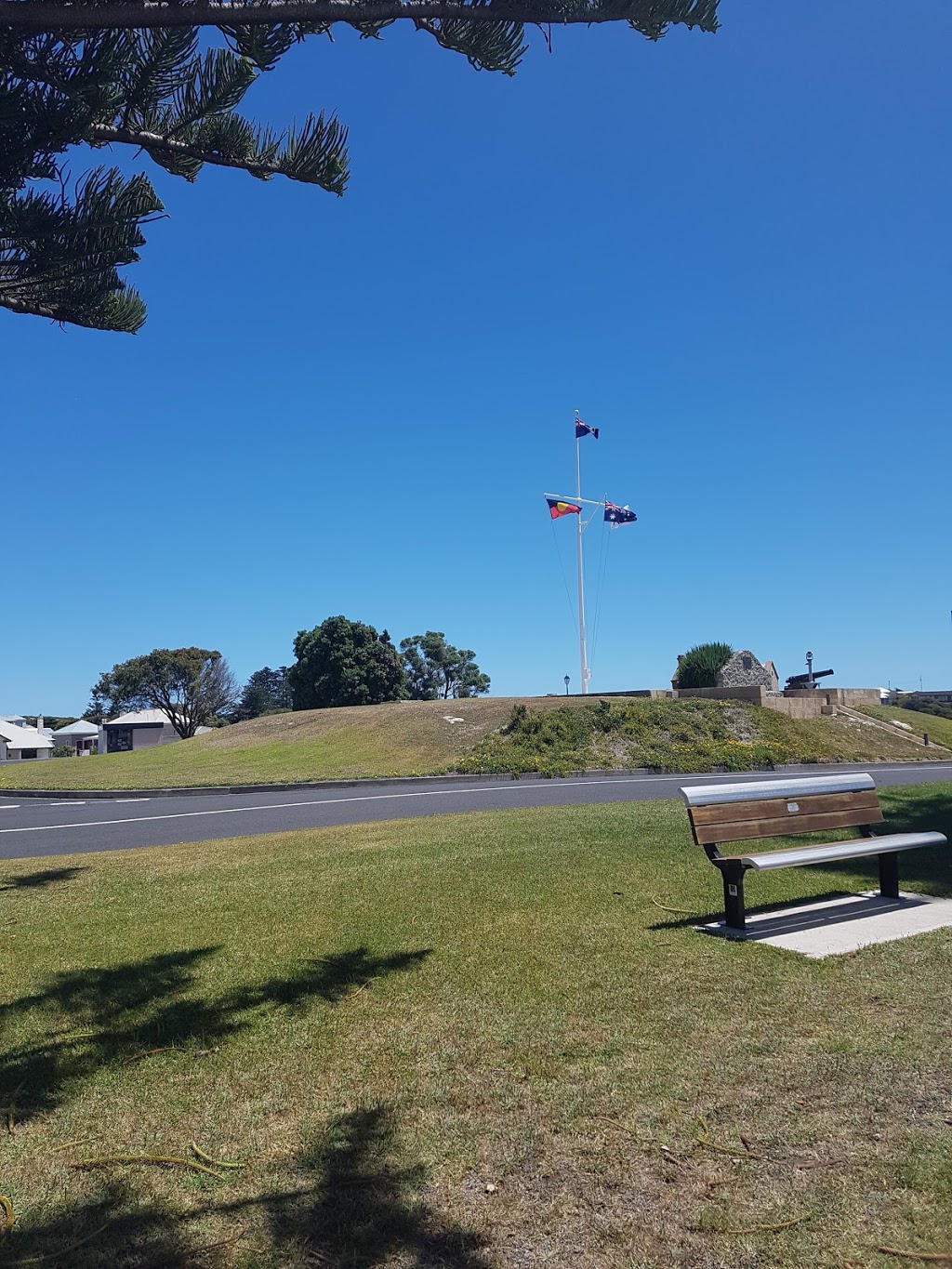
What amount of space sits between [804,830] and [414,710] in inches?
1055

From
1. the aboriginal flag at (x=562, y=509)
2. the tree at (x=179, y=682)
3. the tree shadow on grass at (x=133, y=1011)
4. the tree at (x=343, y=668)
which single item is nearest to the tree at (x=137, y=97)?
the tree shadow on grass at (x=133, y=1011)

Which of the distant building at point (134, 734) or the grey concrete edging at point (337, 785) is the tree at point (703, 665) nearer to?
the grey concrete edging at point (337, 785)

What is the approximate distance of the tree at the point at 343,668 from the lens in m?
49.6

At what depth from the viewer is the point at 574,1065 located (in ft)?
11.3

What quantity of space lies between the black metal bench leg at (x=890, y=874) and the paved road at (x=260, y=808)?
6.25 m

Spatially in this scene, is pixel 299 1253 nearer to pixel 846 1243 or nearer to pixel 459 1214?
pixel 459 1214

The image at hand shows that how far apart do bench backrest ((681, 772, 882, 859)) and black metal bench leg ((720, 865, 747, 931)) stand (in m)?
0.23

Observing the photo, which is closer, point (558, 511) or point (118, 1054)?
point (118, 1054)

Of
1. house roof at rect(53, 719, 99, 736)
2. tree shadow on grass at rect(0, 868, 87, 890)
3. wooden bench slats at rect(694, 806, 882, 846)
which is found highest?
house roof at rect(53, 719, 99, 736)

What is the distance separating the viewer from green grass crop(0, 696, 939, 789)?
2239 centimetres

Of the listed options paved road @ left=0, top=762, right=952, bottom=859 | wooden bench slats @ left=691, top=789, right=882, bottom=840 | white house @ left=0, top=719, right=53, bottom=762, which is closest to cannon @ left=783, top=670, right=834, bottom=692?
paved road @ left=0, top=762, right=952, bottom=859

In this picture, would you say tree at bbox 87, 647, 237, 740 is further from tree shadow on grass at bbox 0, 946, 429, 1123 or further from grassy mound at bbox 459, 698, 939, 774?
tree shadow on grass at bbox 0, 946, 429, 1123

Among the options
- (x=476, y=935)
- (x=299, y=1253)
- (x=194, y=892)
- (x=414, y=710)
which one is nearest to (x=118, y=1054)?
(x=299, y=1253)

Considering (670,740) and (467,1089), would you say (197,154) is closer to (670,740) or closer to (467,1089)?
(467,1089)
